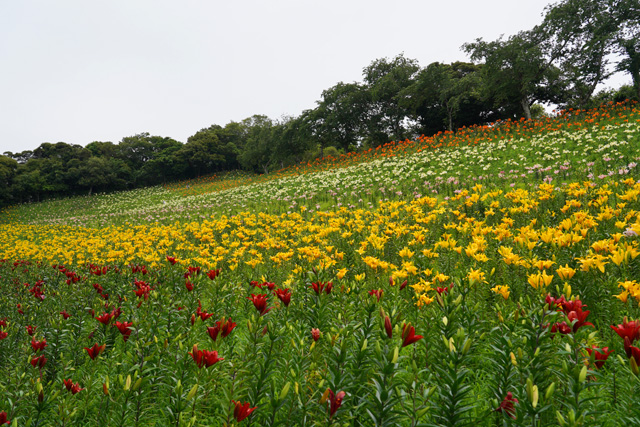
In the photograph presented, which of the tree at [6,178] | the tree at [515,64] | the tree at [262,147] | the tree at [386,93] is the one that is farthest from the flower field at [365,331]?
the tree at [6,178]

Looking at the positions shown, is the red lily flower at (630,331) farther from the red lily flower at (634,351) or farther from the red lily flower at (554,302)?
the red lily flower at (554,302)

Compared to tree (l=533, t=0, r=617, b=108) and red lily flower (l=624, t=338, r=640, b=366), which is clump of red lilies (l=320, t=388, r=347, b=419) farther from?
tree (l=533, t=0, r=617, b=108)

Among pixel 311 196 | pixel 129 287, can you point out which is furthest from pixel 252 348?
pixel 311 196

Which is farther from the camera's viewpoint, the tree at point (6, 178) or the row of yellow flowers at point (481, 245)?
the tree at point (6, 178)

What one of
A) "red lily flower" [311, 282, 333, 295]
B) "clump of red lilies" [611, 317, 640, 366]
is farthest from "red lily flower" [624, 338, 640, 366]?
"red lily flower" [311, 282, 333, 295]

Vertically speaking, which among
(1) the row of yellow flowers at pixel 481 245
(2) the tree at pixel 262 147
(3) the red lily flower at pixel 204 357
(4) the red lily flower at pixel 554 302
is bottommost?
(1) the row of yellow flowers at pixel 481 245

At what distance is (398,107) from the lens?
29.2 metres

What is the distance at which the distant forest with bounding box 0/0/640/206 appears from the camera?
19.5 meters

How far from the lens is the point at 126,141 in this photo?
5934cm

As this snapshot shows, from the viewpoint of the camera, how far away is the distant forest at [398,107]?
19516 millimetres

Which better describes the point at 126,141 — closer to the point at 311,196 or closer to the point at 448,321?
the point at 311,196

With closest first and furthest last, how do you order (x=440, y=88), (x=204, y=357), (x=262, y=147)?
(x=204, y=357) → (x=440, y=88) → (x=262, y=147)

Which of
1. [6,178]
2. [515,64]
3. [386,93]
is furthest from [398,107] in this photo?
[6,178]

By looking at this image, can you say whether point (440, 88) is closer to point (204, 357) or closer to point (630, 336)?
point (630, 336)
